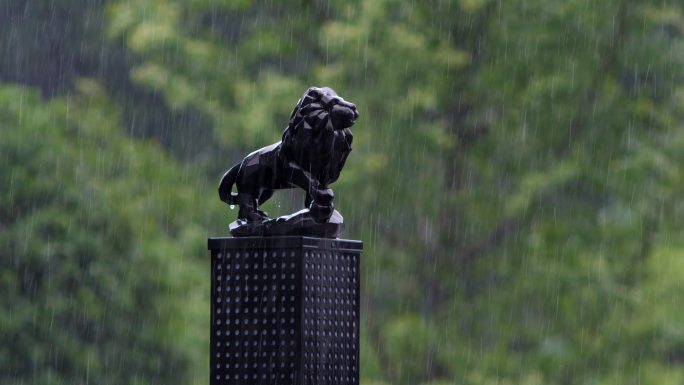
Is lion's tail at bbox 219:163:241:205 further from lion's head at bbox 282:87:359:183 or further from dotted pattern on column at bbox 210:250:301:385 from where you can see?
dotted pattern on column at bbox 210:250:301:385

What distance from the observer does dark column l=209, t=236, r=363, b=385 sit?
7.37 meters

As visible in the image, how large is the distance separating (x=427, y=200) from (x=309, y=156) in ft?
31.9

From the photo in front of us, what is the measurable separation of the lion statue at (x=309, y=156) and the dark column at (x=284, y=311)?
336 millimetres

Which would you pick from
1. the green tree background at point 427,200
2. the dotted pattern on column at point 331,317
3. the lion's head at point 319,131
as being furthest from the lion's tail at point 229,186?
→ the green tree background at point 427,200

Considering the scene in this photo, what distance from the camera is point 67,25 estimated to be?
2370cm

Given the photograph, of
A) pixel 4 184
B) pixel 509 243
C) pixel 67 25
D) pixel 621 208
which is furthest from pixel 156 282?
pixel 67 25

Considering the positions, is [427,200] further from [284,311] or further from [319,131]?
[284,311]

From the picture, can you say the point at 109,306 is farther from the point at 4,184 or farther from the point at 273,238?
the point at 273,238

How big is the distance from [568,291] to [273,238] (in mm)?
9760

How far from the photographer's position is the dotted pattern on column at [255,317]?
7379 millimetres

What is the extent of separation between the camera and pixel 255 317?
7484 mm

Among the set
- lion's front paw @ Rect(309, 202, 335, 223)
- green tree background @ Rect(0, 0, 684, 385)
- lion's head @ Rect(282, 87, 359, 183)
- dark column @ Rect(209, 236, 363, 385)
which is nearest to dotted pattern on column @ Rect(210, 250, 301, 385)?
dark column @ Rect(209, 236, 363, 385)

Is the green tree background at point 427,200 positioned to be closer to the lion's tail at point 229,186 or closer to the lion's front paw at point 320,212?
the lion's tail at point 229,186

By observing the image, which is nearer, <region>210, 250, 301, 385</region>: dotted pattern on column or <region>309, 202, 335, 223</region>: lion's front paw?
<region>210, 250, 301, 385</region>: dotted pattern on column
